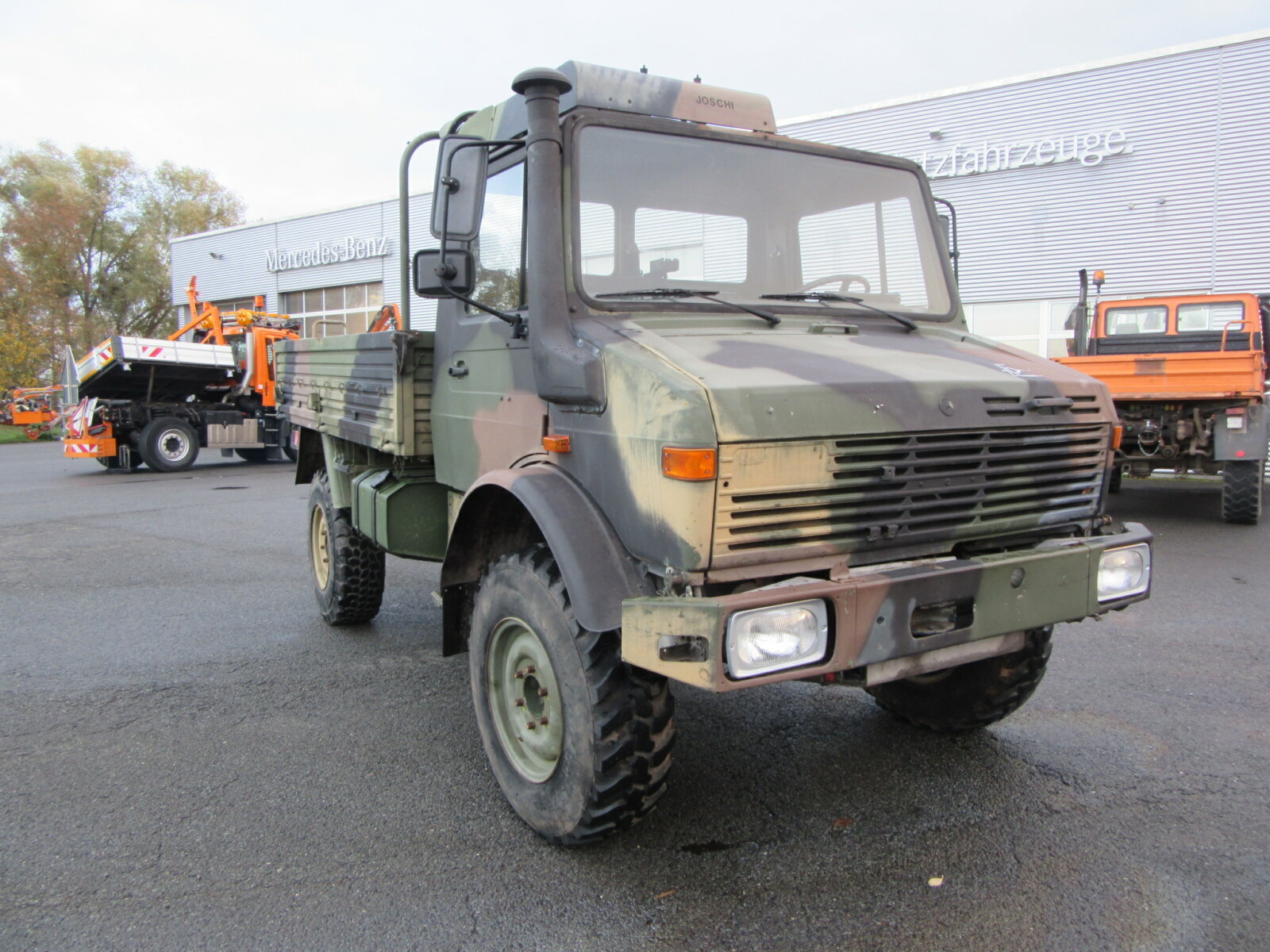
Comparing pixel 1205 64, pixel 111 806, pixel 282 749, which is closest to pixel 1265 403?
pixel 1205 64

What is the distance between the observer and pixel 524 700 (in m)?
3.25

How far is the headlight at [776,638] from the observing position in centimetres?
240

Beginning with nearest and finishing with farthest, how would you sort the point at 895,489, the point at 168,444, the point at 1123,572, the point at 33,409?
1. the point at 895,489
2. the point at 1123,572
3. the point at 168,444
4. the point at 33,409

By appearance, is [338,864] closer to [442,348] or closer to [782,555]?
[782,555]

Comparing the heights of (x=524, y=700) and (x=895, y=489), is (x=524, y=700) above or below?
below

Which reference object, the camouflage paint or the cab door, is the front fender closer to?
the camouflage paint

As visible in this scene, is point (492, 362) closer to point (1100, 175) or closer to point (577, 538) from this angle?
point (577, 538)

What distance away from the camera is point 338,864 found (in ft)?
9.78

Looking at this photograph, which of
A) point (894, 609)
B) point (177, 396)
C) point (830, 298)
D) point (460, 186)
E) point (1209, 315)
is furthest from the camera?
point (177, 396)

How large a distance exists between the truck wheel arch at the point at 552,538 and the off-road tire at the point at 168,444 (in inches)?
571

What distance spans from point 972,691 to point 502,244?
8.44 feet

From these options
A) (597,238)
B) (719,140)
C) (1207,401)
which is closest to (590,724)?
(597,238)

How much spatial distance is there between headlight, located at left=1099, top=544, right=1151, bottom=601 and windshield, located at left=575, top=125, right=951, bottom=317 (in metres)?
1.24

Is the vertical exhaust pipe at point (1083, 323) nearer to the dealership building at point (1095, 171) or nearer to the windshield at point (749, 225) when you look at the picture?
the dealership building at point (1095, 171)
